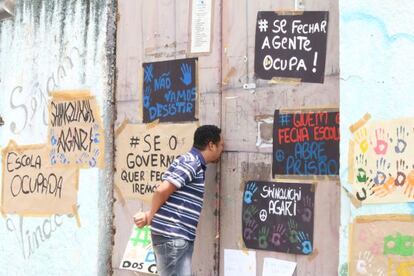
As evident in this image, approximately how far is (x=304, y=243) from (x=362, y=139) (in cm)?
90

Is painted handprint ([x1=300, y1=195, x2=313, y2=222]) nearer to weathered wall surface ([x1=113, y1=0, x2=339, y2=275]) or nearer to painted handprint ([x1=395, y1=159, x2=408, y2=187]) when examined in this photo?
weathered wall surface ([x1=113, y1=0, x2=339, y2=275])

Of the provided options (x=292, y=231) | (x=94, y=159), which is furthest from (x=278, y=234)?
(x=94, y=159)

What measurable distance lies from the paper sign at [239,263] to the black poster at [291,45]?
4.18 feet

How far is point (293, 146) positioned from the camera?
4.94m

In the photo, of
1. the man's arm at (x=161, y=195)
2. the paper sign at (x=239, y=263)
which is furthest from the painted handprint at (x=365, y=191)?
the man's arm at (x=161, y=195)

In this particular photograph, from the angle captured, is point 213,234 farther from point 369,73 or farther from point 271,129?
point 369,73

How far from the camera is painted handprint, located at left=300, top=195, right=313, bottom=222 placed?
4824 millimetres

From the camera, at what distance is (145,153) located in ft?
19.0

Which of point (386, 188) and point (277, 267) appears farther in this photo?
point (277, 267)

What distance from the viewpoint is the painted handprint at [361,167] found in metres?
4.32

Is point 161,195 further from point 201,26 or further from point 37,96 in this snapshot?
point 37,96

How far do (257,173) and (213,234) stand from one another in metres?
0.61

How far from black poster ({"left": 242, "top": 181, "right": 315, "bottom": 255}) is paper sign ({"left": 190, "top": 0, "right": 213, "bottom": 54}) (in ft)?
3.73

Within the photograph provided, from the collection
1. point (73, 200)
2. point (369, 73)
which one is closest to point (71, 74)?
point (73, 200)
